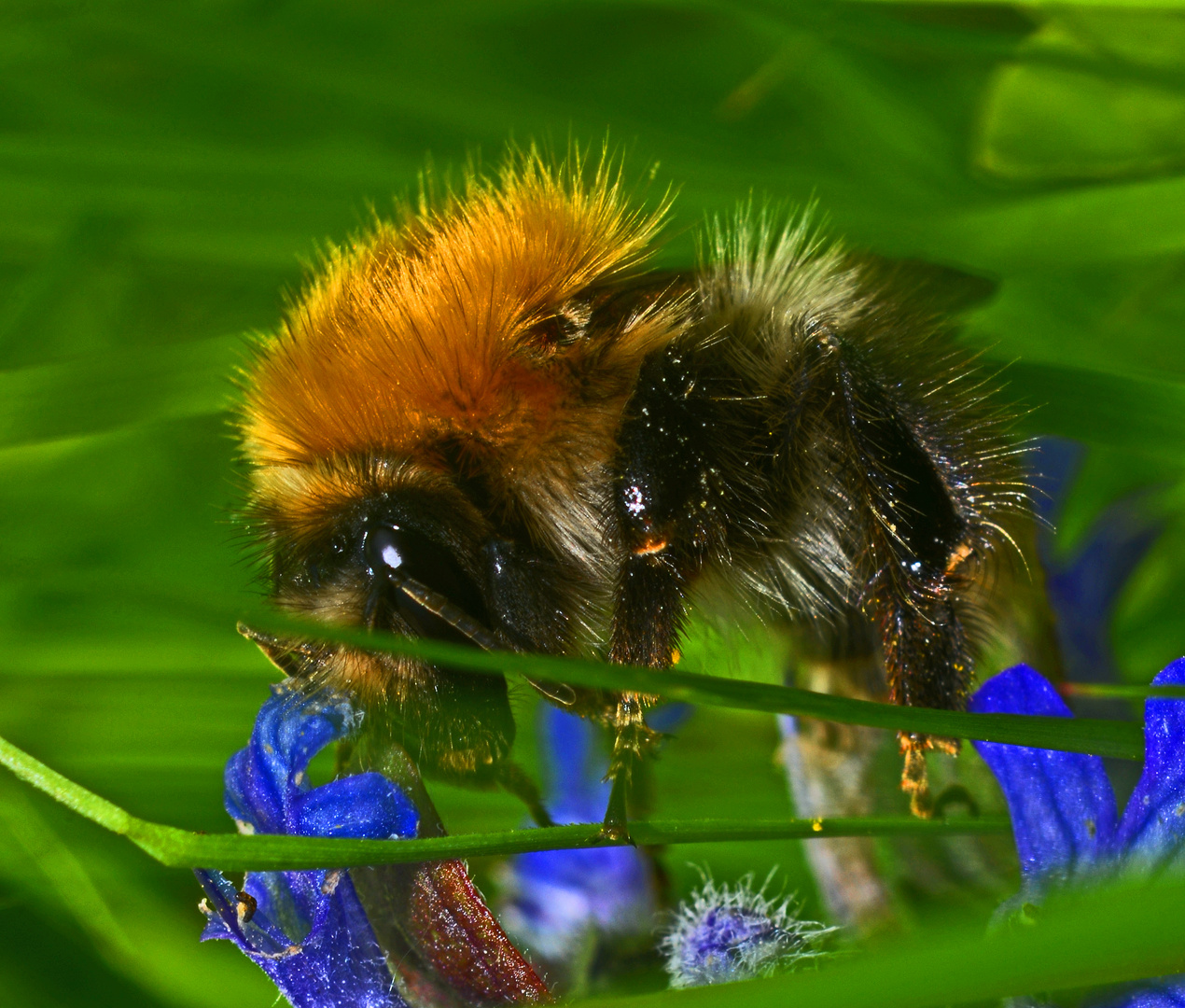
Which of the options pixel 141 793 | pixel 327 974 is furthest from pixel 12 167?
pixel 327 974

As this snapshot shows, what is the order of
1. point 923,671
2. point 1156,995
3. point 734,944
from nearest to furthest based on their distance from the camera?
1. point 1156,995
2. point 734,944
3. point 923,671

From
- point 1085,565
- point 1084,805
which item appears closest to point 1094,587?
point 1085,565

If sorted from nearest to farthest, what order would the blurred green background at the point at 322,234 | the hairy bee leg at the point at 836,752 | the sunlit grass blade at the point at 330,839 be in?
the sunlit grass blade at the point at 330,839 < the hairy bee leg at the point at 836,752 < the blurred green background at the point at 322,234

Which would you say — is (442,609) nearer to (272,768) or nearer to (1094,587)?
(272,768)

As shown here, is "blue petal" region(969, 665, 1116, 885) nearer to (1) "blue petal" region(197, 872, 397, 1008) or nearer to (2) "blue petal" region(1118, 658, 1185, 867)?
(2) "blue petal" region(1118, 658, 1185, 867)

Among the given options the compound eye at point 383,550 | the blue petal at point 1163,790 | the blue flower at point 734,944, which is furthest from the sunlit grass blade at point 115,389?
the blue petal at point 1163,790

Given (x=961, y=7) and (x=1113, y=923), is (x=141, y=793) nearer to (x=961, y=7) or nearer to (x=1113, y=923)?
(x=1113, y=923)

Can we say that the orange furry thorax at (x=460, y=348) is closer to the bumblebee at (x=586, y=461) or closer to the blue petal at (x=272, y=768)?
the bumblebee at (x=586, y=461)
